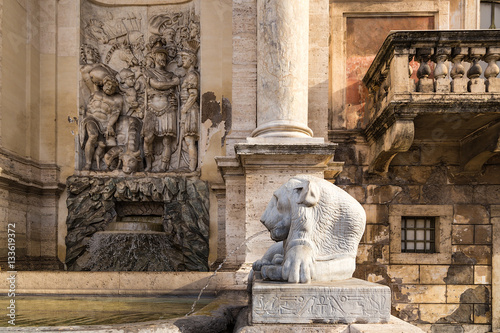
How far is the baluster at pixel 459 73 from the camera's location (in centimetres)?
534

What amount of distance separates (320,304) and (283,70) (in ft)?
11.4

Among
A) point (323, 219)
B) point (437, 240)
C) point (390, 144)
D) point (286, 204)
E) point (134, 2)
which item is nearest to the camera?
point (323, 219)

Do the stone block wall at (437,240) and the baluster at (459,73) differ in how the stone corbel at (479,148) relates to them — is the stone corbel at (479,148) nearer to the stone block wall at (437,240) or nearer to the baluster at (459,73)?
the stone block wall at (437,240)

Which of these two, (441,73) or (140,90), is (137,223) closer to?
(140,90)

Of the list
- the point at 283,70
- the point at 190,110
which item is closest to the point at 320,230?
the point at 283,70

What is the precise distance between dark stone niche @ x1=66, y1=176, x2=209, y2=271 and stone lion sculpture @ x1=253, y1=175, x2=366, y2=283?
4200 millimetres

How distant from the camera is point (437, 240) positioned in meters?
6.64

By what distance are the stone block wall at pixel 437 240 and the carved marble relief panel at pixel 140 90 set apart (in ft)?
11.1

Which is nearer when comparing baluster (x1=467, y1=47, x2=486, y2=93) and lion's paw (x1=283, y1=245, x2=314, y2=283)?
lion's paw (x1=283, y1=245, x2=314, y2=283)

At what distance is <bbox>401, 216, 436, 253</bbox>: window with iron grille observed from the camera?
265 inches

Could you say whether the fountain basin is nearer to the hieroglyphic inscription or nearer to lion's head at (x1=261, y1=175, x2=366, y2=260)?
the hieroglyphic inscription

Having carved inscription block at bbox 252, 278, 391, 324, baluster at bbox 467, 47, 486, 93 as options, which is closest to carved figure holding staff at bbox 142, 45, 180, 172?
baluster at bbox 467, 47, 486, 93

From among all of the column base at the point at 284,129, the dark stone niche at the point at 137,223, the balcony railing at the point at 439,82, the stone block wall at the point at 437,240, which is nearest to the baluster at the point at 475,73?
the balcony railing at the point at 439,82

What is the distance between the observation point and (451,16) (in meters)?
7.11
